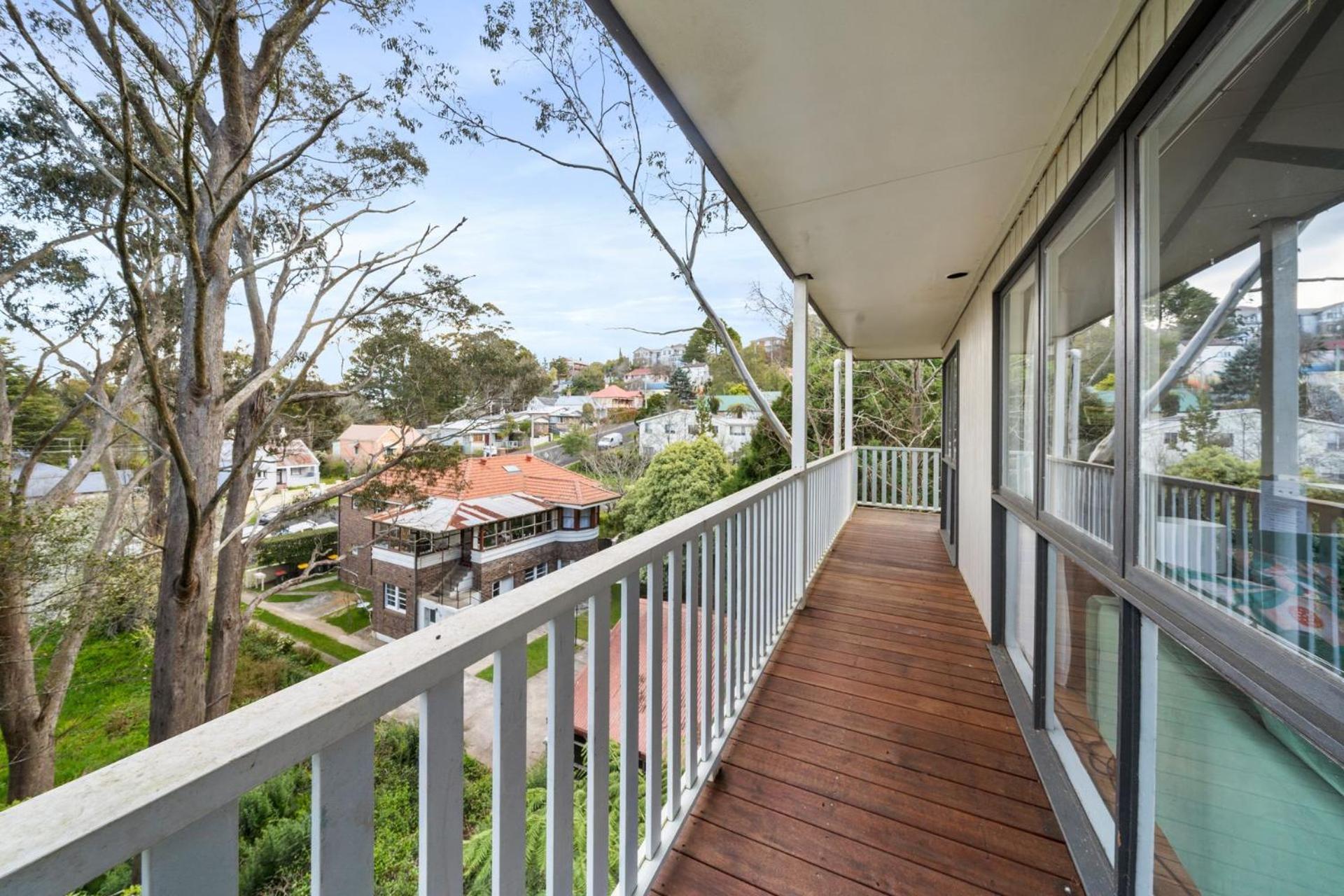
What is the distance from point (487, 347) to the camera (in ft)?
36.2

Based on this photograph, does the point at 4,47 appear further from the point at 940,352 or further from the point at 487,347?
the point at 940,352

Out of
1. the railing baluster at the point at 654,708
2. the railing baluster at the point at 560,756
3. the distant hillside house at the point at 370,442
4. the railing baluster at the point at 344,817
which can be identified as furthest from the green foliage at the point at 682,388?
the railing baluster at the point at 344,817

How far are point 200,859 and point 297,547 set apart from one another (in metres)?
17.7

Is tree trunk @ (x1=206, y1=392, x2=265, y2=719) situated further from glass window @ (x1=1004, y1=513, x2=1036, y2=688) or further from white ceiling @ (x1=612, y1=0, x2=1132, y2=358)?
glass window @ (x1=1004, y1=513, x2=1036, y2=688)

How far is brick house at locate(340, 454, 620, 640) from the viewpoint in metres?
10.3

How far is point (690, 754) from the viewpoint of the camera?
173cm

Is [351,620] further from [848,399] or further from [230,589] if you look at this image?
[848,399]

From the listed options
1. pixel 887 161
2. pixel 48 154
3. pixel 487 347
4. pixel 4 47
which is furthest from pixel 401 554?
pixel 887 161

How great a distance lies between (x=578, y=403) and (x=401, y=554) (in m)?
9.10

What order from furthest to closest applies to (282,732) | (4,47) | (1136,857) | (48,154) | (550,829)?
(48,154), (4,47), (1136,857), (550,829), (282,732)

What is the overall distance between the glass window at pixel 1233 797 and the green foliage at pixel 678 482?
12.9 meters

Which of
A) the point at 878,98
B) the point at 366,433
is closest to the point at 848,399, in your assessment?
the point at 878,98

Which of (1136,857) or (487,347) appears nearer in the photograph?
(1136,857)

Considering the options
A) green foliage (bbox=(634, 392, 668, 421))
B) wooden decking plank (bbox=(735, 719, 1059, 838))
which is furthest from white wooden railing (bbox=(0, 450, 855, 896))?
green foliage (bbox=(634, 392, 668, 421))
